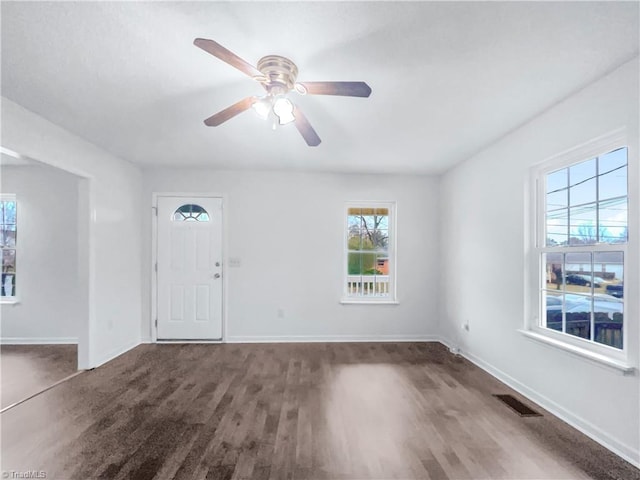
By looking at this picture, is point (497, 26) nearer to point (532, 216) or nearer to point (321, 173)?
point (532, 216)

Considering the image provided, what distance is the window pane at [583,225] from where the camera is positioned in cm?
232

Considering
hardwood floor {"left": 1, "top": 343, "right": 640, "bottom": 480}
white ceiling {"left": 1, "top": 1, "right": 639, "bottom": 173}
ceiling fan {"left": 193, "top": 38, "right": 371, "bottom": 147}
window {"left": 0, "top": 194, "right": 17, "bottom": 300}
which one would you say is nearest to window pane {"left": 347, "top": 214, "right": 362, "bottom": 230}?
white ceiling {"left": 1, "top": 1, "right": 639, "bottom": 173}

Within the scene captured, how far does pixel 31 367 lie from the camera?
3.52 metres

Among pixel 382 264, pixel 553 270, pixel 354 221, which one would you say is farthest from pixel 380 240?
pixel 553 270

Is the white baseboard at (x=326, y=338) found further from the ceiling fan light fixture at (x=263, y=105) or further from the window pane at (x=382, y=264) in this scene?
the ceiling fan light fixture at (x=263, y=105)

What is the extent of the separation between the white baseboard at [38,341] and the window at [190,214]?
2233 millimetres

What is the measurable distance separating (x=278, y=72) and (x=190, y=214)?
10.7ft

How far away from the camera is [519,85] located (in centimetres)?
221

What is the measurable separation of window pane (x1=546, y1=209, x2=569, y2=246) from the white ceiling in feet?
2.87

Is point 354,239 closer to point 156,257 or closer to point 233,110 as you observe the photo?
point 156,257

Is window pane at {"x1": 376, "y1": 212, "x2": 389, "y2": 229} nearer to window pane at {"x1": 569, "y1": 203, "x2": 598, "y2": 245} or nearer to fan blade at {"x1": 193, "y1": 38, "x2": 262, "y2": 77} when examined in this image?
window pane at {"x1": 569, "y1": 203, "x2": 598, "y2": 245}

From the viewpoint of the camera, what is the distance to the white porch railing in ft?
15.5

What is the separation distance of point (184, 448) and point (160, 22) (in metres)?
2.51

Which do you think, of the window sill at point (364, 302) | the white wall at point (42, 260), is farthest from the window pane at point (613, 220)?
the white wall at point (42, 260)
